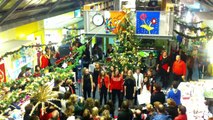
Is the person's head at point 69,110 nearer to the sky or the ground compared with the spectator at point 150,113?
nearer to the sky

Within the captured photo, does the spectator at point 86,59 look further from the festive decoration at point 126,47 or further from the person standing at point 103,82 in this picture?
the person standing at point 103,82

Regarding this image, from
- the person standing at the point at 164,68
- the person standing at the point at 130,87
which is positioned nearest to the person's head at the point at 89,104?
the person standing at the point at 130,87

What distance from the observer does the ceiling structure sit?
10.2 metres

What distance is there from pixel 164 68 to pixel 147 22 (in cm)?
163

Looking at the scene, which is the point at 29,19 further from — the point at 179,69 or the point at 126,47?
the point at 179,69

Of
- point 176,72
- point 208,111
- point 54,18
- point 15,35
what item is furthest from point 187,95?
point 54,18

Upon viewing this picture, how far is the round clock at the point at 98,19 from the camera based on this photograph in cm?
1027

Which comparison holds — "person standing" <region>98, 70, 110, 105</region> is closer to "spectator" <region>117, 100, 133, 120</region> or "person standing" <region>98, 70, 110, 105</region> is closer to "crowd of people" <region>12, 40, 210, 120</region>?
"crowd of people" <region>12, 40, 210, 120</region>

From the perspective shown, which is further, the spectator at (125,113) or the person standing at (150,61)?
the person standing at (150,61)

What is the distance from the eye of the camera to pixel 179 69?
9.52 metres

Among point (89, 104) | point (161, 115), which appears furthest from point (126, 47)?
point (161, 115)

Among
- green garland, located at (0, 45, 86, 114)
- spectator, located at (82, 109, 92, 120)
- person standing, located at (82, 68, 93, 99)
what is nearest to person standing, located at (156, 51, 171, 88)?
person standing, located at (82, 68, 93, 99)

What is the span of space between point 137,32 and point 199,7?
10.7 meters

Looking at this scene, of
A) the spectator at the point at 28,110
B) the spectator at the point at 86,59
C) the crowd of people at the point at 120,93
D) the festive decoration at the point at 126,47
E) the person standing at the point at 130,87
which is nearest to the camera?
the spectator at the point at 28,110
